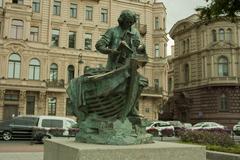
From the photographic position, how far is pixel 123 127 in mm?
7340

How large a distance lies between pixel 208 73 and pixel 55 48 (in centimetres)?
1987

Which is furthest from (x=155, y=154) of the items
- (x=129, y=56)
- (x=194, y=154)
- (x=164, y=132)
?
(x=164, y=132)

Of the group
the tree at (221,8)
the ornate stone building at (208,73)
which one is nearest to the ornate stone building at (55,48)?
the ornate stone building at (208,73)

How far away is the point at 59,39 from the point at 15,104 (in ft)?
31.5

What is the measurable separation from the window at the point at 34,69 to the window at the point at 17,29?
3.01m

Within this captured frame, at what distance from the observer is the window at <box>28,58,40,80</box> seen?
1599 inches

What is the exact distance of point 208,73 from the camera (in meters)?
48.7

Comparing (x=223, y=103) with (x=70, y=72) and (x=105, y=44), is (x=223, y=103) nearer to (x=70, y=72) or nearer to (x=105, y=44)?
(x=70, y=72)

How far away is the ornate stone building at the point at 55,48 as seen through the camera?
39438mm

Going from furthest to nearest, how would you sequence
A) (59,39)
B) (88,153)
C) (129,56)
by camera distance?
(59,39) → (129,56) → (88,153)

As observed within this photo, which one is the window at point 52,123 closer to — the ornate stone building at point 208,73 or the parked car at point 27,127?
the parked car at point 27,127

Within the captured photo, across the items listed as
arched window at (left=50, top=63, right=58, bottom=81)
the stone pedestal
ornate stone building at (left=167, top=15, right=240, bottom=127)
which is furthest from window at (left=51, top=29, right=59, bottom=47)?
the stone pedestal

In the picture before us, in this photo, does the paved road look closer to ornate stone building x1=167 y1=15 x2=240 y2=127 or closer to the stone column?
the stone column

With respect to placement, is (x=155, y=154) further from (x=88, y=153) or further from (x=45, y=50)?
(x=45, y=50)
